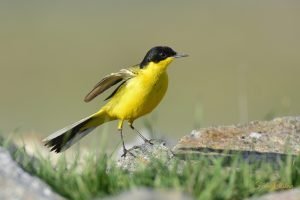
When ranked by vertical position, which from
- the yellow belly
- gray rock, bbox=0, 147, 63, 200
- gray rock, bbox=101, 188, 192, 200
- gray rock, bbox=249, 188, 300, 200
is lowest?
gray rock, bbox=249, 188, 300, 200

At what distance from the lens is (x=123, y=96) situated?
961 cm

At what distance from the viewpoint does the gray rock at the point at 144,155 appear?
784 centimetres

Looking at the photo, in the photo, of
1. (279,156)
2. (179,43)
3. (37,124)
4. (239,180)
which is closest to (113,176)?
(239,180)

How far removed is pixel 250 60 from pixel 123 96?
1909 cm

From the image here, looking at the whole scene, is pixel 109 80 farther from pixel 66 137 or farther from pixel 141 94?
pixel 66 137

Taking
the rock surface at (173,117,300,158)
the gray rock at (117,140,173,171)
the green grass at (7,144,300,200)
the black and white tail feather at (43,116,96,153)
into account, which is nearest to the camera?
the green grass at (7,144,300,200)

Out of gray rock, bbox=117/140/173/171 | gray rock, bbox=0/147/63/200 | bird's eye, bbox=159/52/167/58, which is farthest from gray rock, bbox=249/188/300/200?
bird's eye, bbox=159/52/167/58

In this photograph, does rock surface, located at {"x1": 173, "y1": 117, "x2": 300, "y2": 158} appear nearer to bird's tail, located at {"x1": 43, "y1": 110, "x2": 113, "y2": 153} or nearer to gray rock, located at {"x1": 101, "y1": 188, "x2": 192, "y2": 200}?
bird's tail, located at {"x1": 43, "y1": 110, "x2": 113, "y2": 153}

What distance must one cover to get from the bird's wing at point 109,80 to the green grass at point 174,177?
233 centimetres

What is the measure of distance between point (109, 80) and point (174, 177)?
324 centimetres

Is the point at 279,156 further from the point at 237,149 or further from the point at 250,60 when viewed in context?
the point at 250,60

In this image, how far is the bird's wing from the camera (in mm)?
9680

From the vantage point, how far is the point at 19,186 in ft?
20.6

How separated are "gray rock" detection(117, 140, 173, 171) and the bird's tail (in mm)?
866
